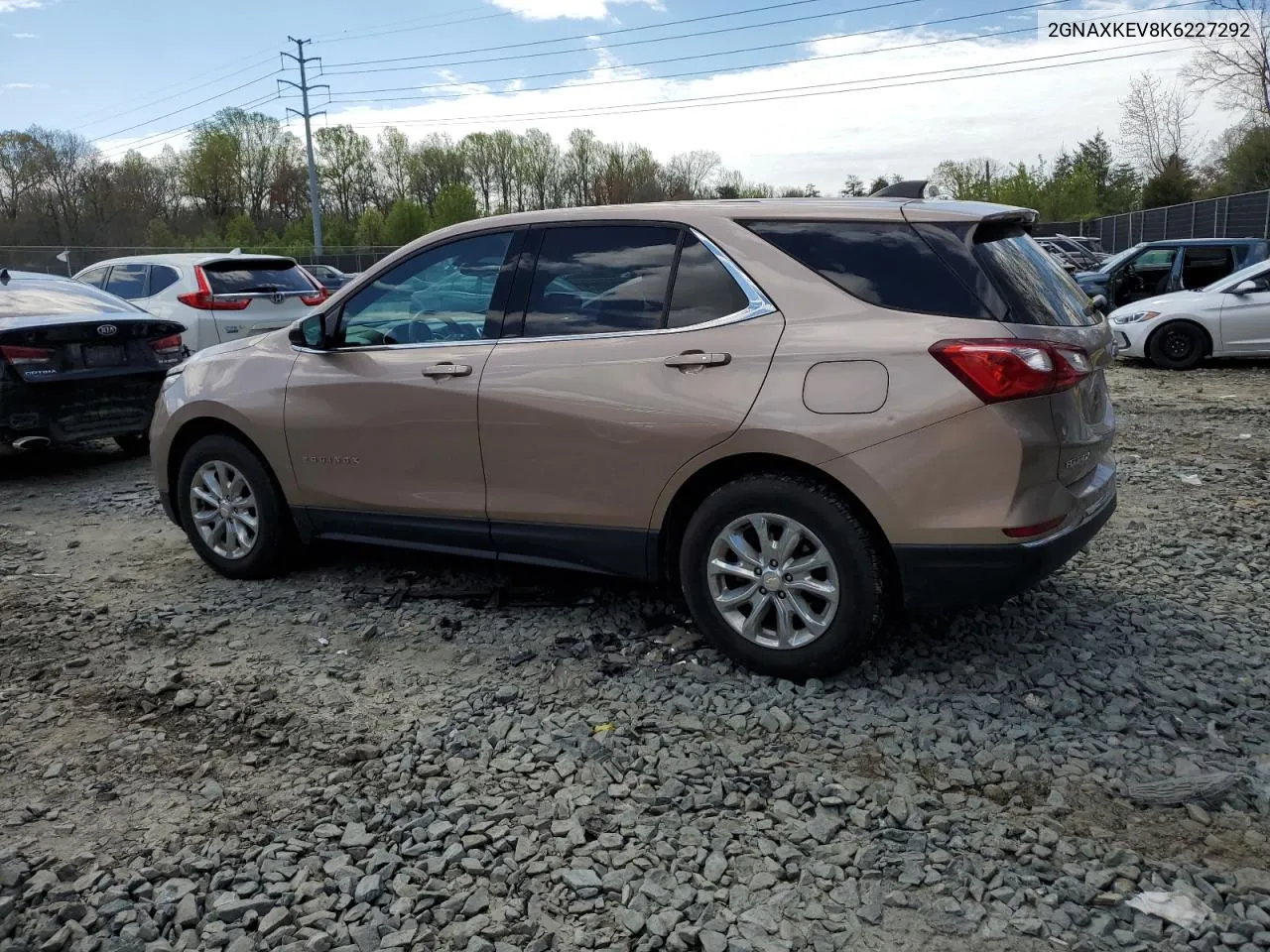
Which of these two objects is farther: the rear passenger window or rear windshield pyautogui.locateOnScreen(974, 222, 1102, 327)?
the rear passenger window

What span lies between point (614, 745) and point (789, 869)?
0.88 m

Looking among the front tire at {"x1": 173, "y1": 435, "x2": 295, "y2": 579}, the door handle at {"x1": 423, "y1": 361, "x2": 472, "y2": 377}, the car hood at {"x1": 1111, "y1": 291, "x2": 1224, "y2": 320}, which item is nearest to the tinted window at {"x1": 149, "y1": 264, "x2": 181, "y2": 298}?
the front tire at {"x1": 173, "y1": 435, "x2": 295, "y2": 579}

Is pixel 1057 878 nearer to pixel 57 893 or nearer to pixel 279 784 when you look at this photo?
pixel 279 784

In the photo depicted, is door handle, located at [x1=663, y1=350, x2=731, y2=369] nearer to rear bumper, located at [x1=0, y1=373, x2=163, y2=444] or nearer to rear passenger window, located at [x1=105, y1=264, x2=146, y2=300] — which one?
rear bumper, located at [x1=0, y1=373, x2=163, y2=444]

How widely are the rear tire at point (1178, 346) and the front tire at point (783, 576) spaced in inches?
438

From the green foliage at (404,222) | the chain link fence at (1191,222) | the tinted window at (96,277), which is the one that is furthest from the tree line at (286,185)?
the tinted window at (96,277)

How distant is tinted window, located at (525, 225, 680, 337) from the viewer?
4.25 metres

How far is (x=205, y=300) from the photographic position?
11.1 m

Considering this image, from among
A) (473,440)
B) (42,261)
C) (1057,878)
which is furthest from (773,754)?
(42,261)

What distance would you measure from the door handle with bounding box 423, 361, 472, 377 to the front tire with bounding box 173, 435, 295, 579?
1269 mm

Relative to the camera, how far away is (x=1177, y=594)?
4914mm

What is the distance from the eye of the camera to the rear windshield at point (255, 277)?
11.4 m

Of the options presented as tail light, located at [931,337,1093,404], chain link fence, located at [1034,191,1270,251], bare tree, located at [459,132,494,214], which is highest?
bare tree, located at [459,132,494,214]

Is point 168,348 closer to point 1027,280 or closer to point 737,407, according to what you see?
point 737,407
